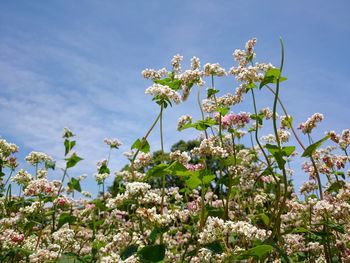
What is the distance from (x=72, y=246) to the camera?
5.92 m

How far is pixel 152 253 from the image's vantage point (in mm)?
3678

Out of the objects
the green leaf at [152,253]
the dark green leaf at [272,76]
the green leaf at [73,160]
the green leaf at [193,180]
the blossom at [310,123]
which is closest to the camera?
the green leaf at [152,253]

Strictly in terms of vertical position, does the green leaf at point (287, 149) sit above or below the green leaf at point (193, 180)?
above

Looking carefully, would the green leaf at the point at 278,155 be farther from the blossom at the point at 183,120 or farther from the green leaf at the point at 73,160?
the green leaf at the point at 73,160

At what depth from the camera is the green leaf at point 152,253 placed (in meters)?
3.64

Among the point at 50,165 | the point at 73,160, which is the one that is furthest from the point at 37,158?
the point at 73,160

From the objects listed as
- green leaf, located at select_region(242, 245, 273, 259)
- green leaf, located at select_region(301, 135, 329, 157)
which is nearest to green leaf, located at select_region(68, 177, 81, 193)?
green leaf, located at select_region(301, 135, 329, 157)

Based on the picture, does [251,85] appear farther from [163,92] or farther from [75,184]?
[75,184]

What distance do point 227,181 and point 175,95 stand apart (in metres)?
1.71

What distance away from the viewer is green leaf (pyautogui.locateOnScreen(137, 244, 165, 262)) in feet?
11.9

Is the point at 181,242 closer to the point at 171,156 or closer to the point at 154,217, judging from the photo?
the point at 171,156

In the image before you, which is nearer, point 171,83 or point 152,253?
point 152,253

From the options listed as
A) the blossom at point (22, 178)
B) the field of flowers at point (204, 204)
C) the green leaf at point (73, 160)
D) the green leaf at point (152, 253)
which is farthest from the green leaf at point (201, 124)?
the blossom at point (22, 178)

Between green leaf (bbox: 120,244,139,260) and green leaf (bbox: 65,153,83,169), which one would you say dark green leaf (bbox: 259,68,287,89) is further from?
green leaf (bbox: 65,153,83,169)
